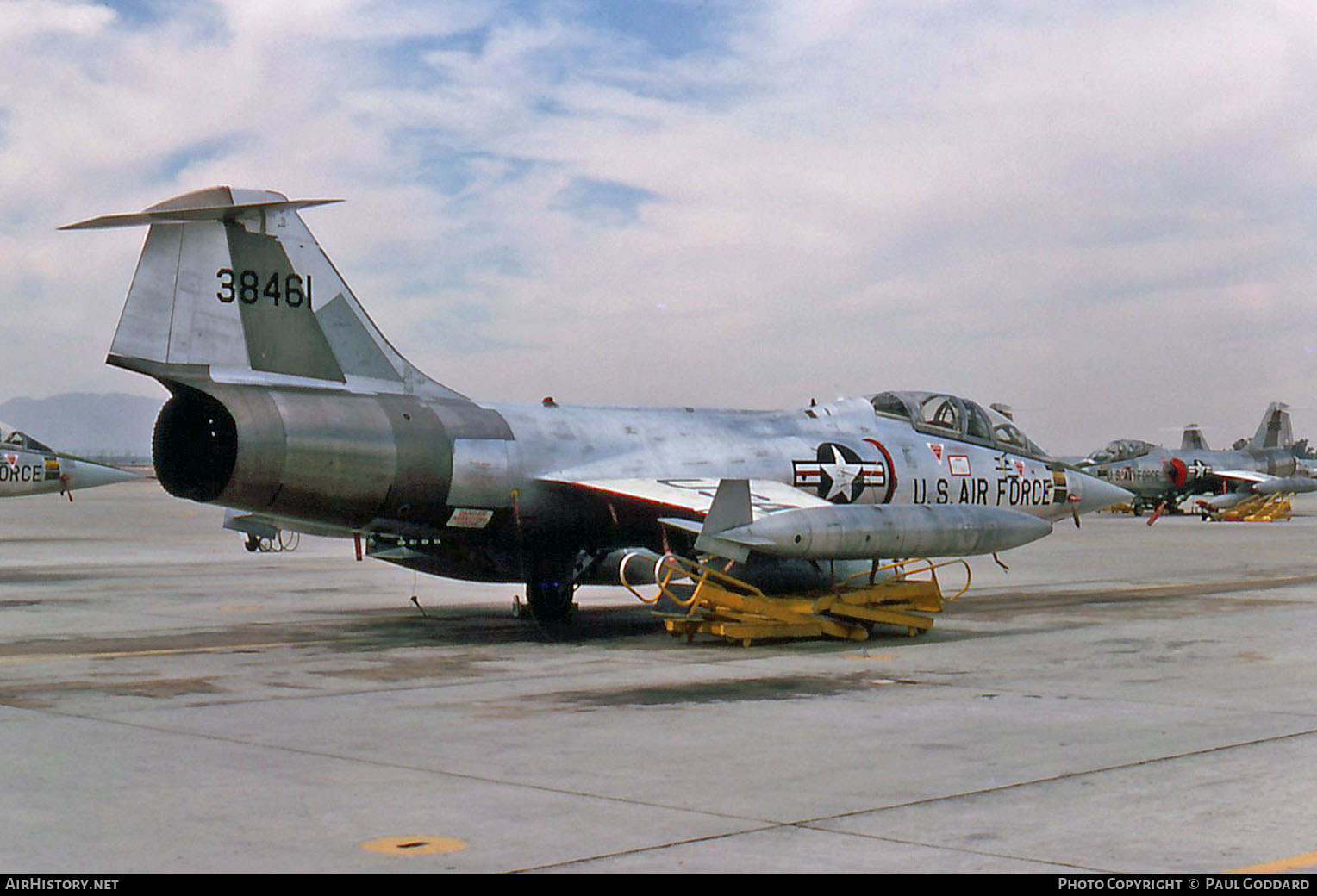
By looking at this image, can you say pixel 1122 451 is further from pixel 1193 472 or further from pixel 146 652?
pixel 146 652

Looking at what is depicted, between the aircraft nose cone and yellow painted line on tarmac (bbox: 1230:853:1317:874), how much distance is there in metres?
13.5

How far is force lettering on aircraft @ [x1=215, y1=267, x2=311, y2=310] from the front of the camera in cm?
1273

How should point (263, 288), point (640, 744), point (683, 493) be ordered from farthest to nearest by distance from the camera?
point (683, 493), point (263, 288), point (640, 744)

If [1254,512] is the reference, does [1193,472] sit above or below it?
above

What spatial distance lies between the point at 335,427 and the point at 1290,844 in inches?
355

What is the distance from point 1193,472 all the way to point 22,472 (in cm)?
4068

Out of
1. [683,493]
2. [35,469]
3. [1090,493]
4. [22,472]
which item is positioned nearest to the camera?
[683,493]

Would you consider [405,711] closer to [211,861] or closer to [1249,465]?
[211,861]

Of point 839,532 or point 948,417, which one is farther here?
point 948,417

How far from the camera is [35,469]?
30.2m

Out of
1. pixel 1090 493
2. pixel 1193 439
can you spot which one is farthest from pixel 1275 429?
pixel 1090 493

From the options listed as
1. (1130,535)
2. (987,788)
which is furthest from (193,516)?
(987,788)

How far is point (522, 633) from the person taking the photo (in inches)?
569

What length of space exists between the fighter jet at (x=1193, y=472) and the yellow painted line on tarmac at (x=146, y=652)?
3933 cm
